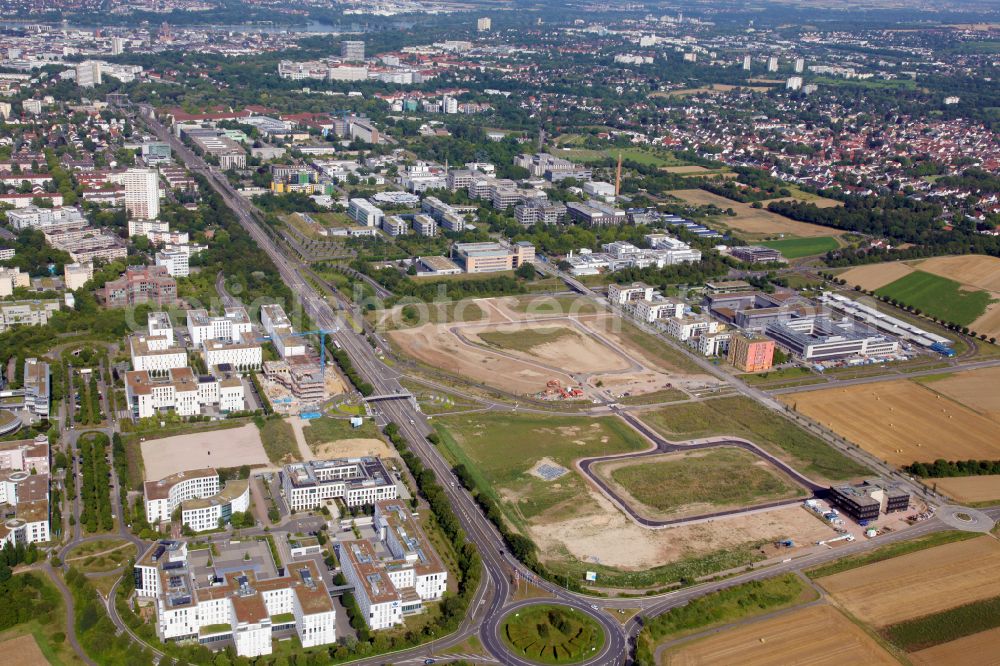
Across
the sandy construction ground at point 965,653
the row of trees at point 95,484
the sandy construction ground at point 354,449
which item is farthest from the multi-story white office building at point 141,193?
the sandy construction ground at point 965,653

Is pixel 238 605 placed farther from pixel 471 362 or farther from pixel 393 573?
pixel 471 362

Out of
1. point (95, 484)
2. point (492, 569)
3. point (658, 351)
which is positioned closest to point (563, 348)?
point (658, 351)

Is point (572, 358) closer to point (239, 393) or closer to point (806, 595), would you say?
point (239, 393)

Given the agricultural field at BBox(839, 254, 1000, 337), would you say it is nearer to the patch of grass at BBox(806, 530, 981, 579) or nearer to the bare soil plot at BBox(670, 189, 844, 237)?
the bare soil plot at BBox(670, 189, 844, 237)

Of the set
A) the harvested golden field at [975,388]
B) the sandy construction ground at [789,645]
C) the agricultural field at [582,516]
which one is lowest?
the sandy construction ground at [789,645]

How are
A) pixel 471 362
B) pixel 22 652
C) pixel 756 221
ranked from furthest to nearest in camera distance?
1. pixel 756 221
2. pixel 471 362
3. pixel 22 652

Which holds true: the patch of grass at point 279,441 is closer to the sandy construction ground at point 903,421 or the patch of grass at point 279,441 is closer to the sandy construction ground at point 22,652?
the sandy construction ground at point 22,652

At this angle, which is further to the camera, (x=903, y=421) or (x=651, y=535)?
(x=903, y=421)
